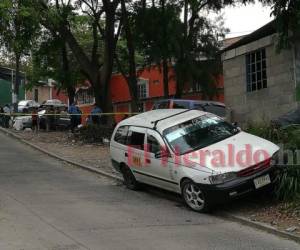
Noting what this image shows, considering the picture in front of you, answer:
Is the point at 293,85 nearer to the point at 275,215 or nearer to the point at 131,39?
the point at 275,215

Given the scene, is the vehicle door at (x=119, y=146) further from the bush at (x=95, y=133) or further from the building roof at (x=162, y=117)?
the bush at (x=95, y=133)

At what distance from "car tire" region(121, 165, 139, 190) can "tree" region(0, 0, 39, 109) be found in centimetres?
728

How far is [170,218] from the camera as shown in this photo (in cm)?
988

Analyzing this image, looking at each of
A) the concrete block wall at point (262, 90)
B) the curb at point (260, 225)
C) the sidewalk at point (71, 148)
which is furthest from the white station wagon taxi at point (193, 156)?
the concrete block wall at point (262, 90)

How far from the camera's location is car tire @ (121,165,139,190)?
12496 mm

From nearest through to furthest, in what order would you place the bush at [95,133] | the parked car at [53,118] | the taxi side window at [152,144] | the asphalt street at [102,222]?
1. the asphalt street at [102,222]
2. the taxi side window at [152,144]
3. the bush at [95,133]
4. the parked car at [53,118]

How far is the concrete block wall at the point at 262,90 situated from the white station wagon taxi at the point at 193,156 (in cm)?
388

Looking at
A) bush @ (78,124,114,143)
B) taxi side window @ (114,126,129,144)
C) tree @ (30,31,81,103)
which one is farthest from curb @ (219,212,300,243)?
tree @ (30,31,81,103)

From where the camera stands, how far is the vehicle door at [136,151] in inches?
469

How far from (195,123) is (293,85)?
16.4 ft

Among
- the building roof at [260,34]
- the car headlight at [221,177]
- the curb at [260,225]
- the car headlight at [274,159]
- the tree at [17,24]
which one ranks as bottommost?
the curb at [260,225]

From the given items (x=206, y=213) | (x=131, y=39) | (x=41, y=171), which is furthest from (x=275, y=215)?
(x=131, y=39)

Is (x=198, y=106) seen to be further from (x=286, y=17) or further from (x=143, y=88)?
(x=143, y=88)

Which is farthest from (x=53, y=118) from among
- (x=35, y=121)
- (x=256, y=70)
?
(x=256, y=70)
